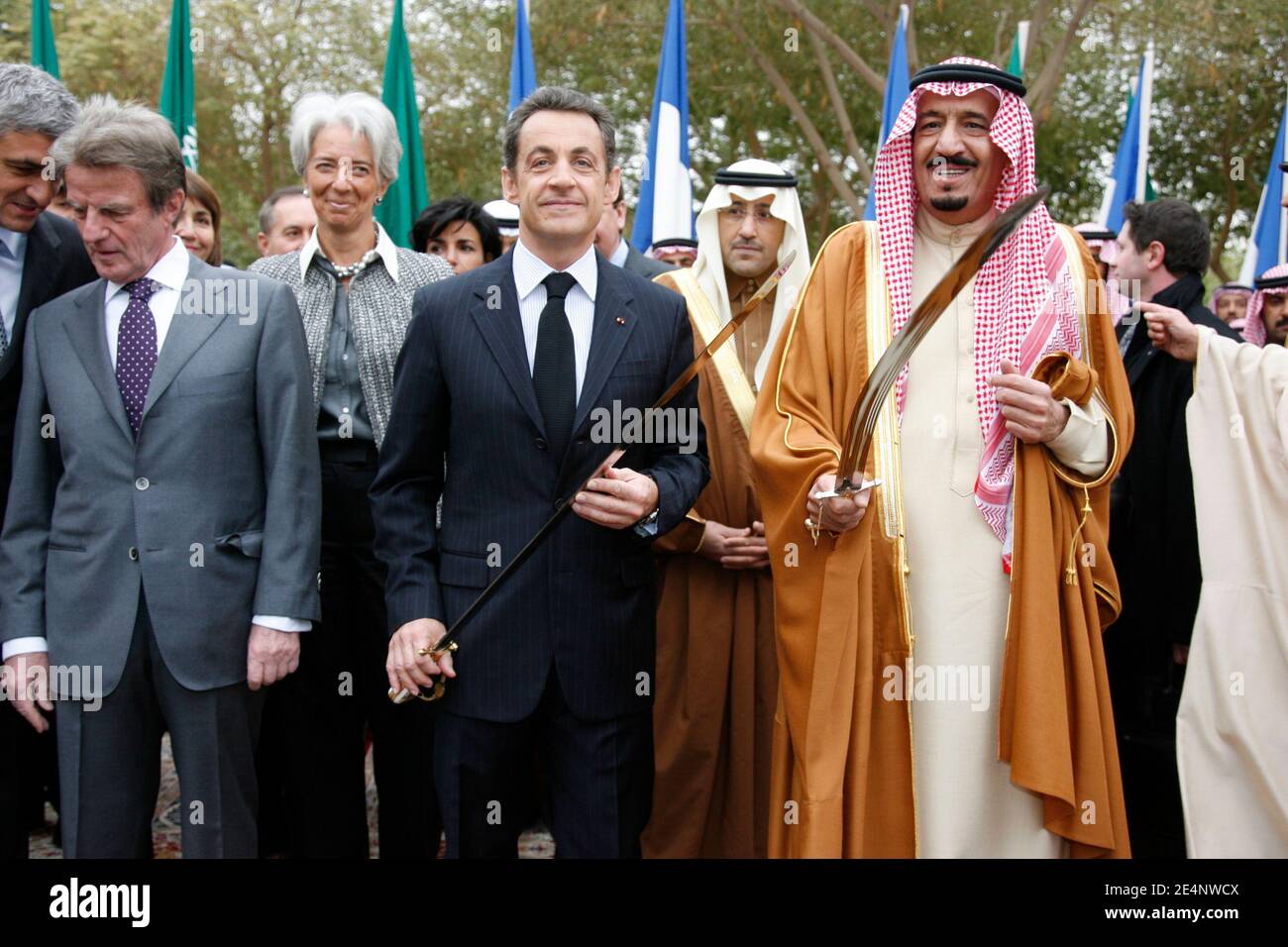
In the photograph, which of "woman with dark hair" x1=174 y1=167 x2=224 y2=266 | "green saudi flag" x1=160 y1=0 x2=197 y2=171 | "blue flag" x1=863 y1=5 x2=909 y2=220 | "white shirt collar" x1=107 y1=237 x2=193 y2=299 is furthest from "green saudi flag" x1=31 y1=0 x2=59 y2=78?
"blue flag" x1=863 y1=5 x2=909 y2=220

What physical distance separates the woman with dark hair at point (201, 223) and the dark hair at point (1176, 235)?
131 inches

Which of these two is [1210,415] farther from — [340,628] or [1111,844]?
[340,628]

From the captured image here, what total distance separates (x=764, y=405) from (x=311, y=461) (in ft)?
3.80

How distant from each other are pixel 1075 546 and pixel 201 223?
3.17 m

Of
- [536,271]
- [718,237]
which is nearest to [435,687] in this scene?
[536,271]

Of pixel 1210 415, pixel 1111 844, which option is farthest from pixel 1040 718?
pixel 1210 415

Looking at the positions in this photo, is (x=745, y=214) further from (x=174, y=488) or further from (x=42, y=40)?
(x=42, y=40)

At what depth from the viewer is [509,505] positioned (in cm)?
291

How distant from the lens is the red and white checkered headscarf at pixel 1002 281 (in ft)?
10.1

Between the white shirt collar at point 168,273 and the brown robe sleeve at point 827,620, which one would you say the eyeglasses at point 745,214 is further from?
the white shirt collar at point 168,273

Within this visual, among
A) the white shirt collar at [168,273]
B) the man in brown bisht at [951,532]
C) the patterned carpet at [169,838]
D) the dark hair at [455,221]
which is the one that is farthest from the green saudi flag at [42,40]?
the man in brown bisht at [951,532]

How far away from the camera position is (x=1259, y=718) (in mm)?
3541

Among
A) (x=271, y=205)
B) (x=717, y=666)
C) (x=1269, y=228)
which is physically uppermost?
(x=1269, y=228)

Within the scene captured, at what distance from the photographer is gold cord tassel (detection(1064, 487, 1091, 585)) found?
118 inches
